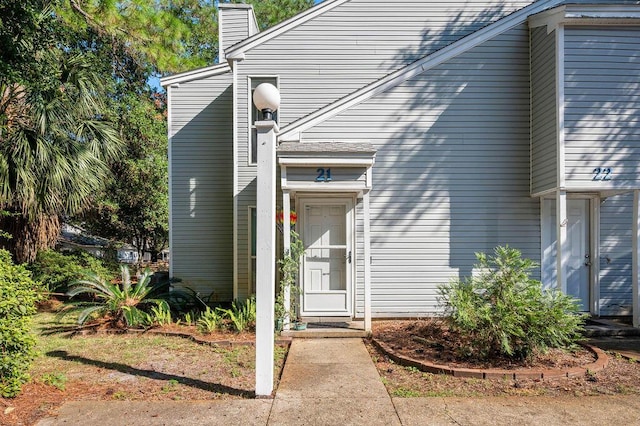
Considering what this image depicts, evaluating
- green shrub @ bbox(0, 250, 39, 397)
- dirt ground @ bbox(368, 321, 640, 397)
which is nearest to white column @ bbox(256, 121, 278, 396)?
dirt ground @ bbox(368, 321, 640, 397)

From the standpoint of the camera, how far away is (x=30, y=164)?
7891 mm

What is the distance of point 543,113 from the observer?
302 inches

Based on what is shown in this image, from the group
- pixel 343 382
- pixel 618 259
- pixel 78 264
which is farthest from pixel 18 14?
pixel 618 259

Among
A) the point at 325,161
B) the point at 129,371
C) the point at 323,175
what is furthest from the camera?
the point at 323,175

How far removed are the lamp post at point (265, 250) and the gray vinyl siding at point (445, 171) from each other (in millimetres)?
3443

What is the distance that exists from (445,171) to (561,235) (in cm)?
230

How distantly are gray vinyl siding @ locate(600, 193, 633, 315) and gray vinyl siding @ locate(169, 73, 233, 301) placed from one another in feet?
25.3

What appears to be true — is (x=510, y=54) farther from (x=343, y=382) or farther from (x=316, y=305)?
(x=343, y=382)

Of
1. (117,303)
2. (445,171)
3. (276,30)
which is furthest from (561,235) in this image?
(117,303)

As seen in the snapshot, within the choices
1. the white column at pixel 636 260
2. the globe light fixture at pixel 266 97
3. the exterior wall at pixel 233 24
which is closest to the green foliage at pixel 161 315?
the globe light fixture at pixel 266 97

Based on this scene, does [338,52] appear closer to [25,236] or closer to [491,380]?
[491,380]

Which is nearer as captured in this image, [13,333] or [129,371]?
[13,333]

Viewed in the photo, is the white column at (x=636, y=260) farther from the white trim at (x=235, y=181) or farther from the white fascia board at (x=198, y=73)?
the white fascia board at (x=198, y=73)

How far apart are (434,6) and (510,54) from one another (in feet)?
6.62
